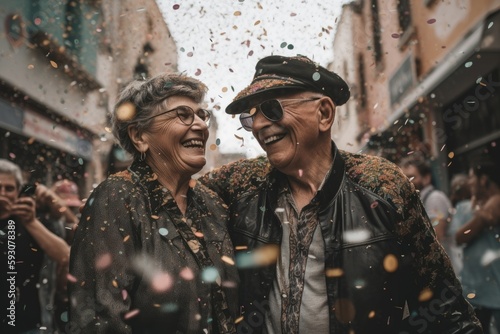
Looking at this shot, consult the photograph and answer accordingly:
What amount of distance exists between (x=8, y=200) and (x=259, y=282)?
2108 millimetres

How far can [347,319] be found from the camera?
6.25ft

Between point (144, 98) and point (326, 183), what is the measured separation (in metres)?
0.88

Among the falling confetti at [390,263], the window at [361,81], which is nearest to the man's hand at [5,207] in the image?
the falling confetti at [390,263]

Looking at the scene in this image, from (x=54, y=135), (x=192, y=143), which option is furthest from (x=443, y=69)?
(x=54, y=135)

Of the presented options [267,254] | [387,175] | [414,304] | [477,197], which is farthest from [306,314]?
[477,197]

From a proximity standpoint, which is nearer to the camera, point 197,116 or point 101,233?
point 101,233

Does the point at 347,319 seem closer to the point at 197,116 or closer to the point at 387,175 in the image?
the point at 387,175

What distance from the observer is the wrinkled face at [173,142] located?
6.90ft

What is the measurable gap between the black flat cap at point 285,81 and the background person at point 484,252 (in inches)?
97.4

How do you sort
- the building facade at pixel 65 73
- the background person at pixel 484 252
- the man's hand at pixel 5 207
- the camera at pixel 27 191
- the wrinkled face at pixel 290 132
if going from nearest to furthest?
the wrinkled face at pixel 290 132
the man's hand at pixel 5 207
the camera at pixel 27 191
the background person at pixel 484 252
the building facade at pixel 65 73

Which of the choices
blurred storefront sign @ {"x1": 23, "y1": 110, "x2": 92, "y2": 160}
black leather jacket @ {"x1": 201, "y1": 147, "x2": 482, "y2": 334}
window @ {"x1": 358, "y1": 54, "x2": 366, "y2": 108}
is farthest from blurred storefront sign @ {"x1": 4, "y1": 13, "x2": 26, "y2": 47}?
window @ {"x1": 358, "y1": 54, "x2": 366, "y2": 108}

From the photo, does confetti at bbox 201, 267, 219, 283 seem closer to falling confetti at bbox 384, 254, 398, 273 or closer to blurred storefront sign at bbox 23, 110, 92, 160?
falling confetti at bbox 384, 254, 398, 273

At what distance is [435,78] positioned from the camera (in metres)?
7.66

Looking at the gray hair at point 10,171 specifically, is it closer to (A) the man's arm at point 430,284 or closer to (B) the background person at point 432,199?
(A) the man's arm at point 430,284
